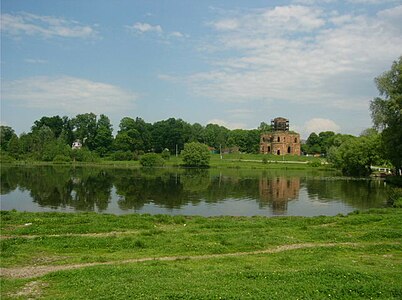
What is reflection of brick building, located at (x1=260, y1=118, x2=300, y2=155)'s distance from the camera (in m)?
152

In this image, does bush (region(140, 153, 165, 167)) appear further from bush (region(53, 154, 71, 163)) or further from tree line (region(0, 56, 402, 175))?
bush (region(53, 154, 71, 163))

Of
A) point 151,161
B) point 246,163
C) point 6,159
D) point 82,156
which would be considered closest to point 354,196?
point 246,163

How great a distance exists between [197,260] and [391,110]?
1779 inches

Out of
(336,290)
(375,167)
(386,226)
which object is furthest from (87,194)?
(375,167)

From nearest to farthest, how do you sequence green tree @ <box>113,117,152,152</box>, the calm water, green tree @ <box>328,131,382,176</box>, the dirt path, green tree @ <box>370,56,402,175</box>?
the dirt path → the calm water → green tree @ <box>370,56,402,175</box> → green tree @ <box>328,131,382,176</box> → green tree @ <box>113,117,152,152</box>

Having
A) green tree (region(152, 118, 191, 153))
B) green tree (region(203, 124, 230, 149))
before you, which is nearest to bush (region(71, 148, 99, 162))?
green tree (region(152, 118, 191, 153))

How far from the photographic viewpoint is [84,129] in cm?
15300

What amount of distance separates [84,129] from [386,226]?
142 m

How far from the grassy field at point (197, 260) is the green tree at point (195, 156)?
8948 cm

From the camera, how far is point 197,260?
51.7 feet

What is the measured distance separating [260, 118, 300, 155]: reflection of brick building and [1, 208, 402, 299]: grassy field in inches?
5033

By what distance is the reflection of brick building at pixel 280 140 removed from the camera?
5977 inches

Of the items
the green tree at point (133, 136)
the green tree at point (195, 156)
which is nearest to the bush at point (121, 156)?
the green tree at point (133, 136)

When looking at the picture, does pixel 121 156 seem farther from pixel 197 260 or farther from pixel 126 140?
pixel 197 260
